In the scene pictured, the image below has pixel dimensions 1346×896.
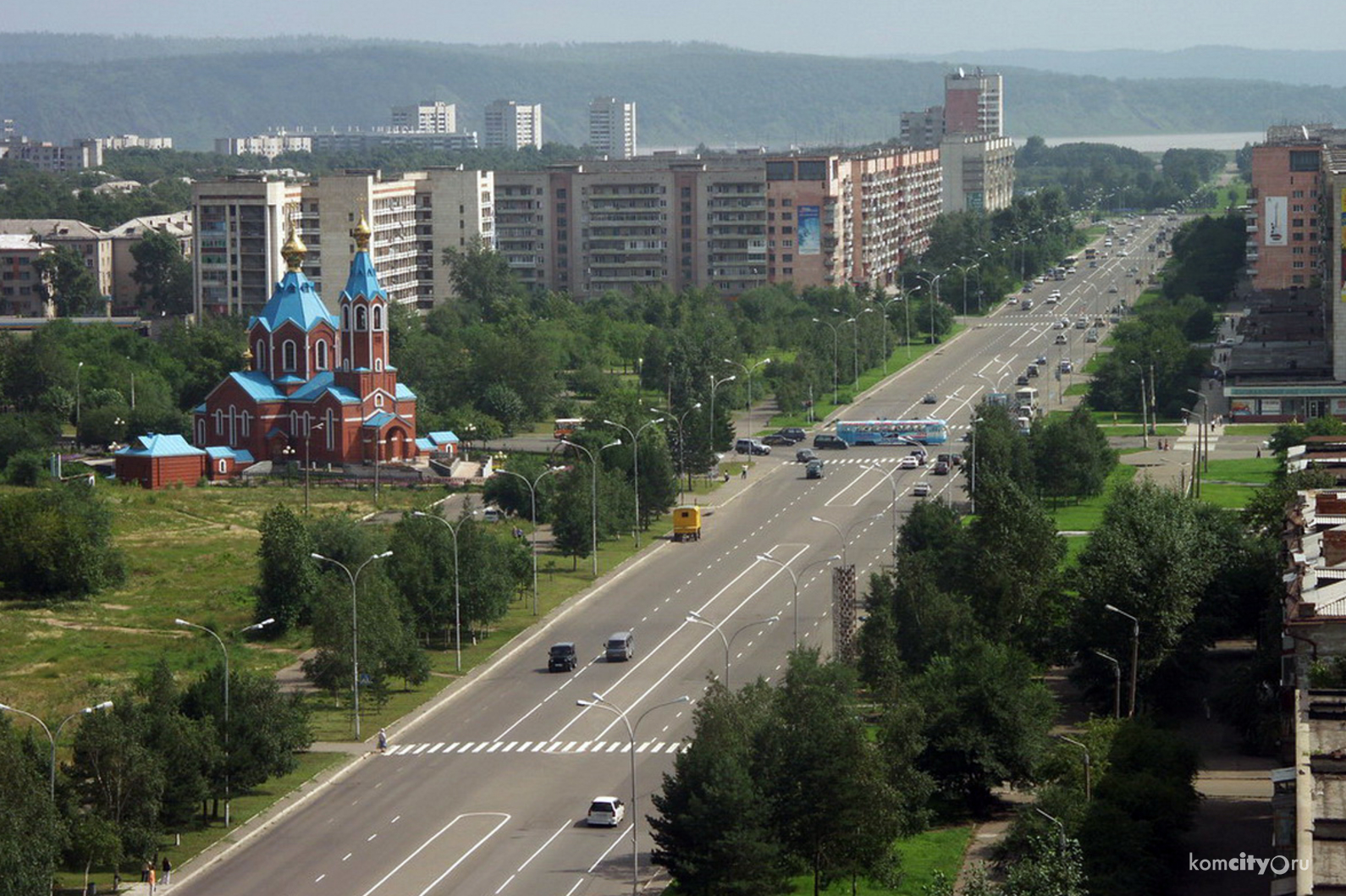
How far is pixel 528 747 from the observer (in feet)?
198

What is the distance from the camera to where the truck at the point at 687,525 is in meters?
87.3

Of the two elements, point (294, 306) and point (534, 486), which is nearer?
point (534, 486)

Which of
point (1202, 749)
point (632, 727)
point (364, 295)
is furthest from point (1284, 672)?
point (364, 295)

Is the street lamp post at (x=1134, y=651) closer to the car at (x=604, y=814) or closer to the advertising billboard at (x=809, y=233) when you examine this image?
the car at (x=604, y=814)

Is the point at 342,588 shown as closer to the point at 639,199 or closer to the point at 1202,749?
the point at 1202,749

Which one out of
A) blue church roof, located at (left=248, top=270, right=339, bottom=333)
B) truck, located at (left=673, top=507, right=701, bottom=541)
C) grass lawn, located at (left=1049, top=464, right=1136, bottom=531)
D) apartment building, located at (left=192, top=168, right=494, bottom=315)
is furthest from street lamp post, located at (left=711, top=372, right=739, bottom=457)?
apartment building, located at (left=192, top=168, right=494, bottom=315)

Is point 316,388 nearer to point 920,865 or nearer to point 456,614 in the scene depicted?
point 456,614

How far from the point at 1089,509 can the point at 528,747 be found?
37.1 m

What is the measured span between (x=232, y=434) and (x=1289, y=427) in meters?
45.4

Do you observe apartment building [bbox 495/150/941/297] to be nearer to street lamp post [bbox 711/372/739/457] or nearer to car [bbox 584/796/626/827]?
street lamp post [bbox 711/372/739/457]

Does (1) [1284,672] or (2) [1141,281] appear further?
(2) [1141,281]

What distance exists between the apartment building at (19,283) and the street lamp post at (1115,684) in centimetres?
12963

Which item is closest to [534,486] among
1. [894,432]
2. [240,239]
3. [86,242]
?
[894,432]

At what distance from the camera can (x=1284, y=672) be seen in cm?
5403
